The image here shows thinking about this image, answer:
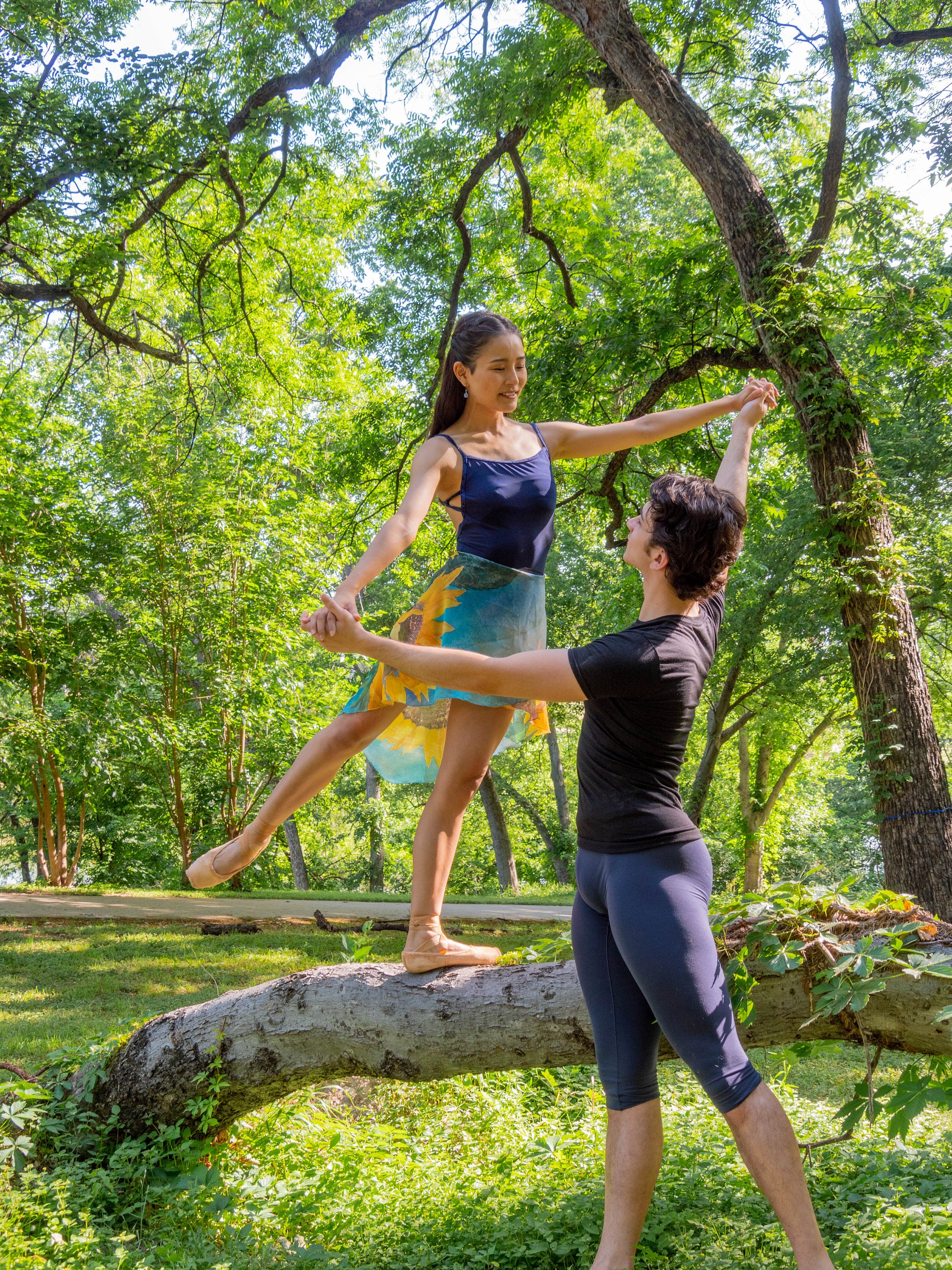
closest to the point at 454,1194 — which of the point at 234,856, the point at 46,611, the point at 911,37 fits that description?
the point at 234,856

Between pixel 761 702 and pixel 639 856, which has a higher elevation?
pixel 761 702

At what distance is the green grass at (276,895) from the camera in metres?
11.2

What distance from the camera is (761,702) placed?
586 inches

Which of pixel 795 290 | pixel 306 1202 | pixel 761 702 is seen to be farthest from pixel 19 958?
pixel 761 702

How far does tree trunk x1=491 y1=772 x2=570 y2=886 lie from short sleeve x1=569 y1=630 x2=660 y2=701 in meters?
20.0

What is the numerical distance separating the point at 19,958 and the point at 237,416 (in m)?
10.0

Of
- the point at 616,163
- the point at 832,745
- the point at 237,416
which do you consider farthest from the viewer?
the point at 832,745

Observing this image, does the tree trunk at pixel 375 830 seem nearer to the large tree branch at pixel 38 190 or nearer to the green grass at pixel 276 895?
the green grass at pixel 276 895

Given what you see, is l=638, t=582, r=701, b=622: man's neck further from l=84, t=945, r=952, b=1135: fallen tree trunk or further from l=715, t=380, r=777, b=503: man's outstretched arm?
l=84, t=945, r=952, b=1135: fallen tree trunk

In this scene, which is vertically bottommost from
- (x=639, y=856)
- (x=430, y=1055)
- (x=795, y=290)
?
(x=430, y=1055)

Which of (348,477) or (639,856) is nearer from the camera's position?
(639,856)

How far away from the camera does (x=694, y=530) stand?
2.13m

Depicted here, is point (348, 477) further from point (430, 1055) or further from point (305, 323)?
point (430, 1055)

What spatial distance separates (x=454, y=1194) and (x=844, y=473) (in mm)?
4777
